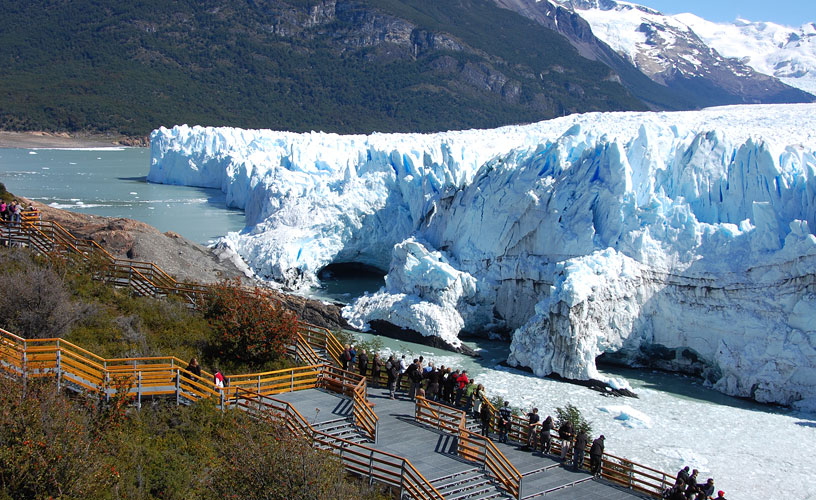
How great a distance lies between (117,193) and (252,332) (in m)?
36.9

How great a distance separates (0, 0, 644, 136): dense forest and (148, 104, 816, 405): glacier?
67.0 meters

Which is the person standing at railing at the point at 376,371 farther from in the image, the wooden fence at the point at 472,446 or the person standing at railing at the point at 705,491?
the person standing at railing at the point at 705,491

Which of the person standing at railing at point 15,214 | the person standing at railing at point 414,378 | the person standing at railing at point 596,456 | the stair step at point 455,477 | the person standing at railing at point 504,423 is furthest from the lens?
the person standing at railing at point 15,214

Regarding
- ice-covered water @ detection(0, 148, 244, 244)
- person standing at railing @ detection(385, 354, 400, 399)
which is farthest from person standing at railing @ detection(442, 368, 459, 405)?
ice-covered water @ detection(0, 148, 244, 244)

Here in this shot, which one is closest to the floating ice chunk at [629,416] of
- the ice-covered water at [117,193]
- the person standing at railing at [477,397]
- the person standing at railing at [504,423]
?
the person standing at railing at [477,397]

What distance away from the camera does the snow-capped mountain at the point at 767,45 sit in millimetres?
A: 102119

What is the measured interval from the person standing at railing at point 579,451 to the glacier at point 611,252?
6.54 metres

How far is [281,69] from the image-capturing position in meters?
107

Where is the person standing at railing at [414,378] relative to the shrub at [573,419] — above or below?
above

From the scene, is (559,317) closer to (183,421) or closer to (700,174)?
(700,174)

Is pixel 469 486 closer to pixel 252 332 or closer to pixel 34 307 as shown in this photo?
pixel 252 332

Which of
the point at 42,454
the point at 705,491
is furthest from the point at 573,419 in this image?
the point at 42,454

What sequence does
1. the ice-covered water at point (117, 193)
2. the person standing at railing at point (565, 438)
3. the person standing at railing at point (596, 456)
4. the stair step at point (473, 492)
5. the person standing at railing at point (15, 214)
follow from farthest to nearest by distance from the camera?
the ice-covered water at point (117, 193) < the person standing at railing at point (15, 214) < the person standing at railing at point (565, 438) < the person standing at railing at point (596, 456) < the stair step at point (473, 492)

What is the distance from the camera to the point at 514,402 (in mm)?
14883
